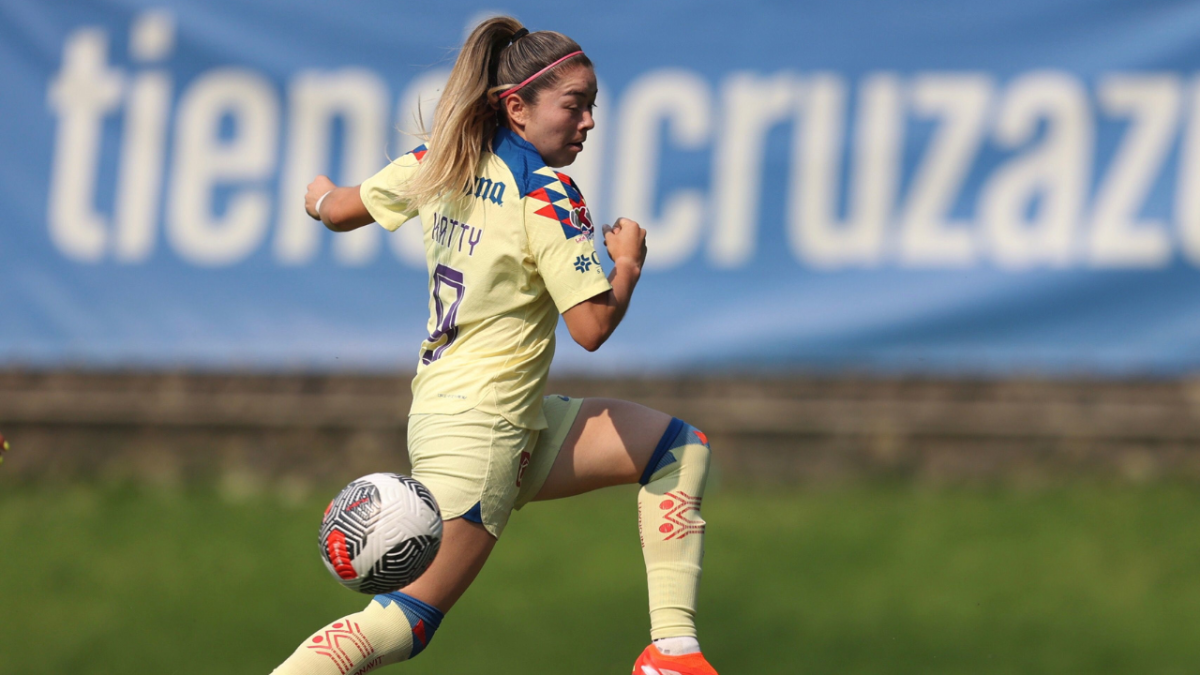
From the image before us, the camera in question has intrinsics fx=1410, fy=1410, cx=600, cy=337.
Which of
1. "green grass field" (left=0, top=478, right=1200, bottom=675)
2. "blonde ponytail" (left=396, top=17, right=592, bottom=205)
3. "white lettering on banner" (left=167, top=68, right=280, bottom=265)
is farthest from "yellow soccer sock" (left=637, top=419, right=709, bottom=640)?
"white lettering on banner" (left=167, top=68, right=280, bottom=265)

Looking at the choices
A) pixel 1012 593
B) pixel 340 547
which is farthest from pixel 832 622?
pixel 340 547

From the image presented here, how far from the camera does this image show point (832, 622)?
26.3 feet

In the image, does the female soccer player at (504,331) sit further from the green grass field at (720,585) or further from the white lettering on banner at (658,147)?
the white lettering on banner at (658,147)

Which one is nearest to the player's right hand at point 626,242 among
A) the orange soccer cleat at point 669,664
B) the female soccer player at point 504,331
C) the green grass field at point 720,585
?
the female soccer player at point 504,331

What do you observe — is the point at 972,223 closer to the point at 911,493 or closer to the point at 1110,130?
the point at 1110,130

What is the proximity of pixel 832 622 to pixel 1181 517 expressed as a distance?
2273 millimetres

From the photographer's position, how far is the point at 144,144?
837cm

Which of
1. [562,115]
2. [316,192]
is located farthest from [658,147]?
[562,115]

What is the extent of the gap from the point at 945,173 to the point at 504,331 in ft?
15.1

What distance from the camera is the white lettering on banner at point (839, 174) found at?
8000 millimetres

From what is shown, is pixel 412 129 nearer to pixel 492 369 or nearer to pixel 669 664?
pixel 492 369

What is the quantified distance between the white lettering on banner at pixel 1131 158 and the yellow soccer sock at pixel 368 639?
204 inches

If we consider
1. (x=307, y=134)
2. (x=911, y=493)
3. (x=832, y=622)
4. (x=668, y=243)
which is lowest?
(x=832, y=622)

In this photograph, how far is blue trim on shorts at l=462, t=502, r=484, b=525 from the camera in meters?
3.91
